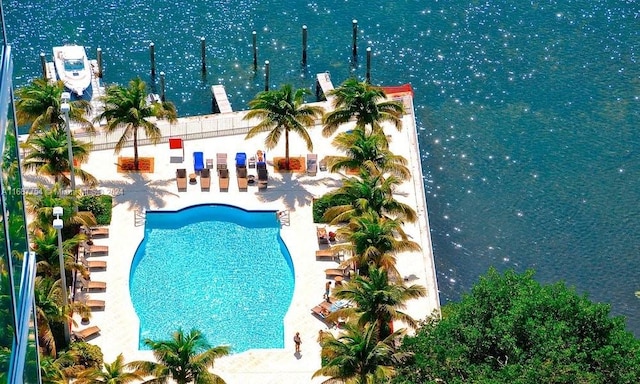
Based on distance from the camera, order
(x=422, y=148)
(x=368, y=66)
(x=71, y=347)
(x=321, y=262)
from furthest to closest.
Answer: (x=368, y=66)
(x=422, y=148)
(x=321, y=262)
(x=71, y=347)

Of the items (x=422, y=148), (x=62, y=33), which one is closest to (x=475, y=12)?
(x=422, y=148)

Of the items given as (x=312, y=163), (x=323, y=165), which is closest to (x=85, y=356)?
(x=312, y=163)

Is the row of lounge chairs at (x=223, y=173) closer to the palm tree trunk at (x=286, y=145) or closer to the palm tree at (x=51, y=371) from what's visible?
the palm tree trunk at (x=286, y=145)

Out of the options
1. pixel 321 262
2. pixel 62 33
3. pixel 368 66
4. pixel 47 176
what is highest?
pixel 62 33

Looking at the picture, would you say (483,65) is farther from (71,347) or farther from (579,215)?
(71,347)

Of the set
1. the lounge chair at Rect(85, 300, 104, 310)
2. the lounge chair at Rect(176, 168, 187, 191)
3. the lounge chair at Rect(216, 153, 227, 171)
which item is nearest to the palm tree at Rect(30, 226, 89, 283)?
the lounge chair at Rect(85, 300, 104, 310)

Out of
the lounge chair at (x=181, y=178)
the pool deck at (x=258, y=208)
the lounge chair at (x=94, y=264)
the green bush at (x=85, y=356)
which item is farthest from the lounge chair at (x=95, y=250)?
the green bush at (x=85, y=356)
